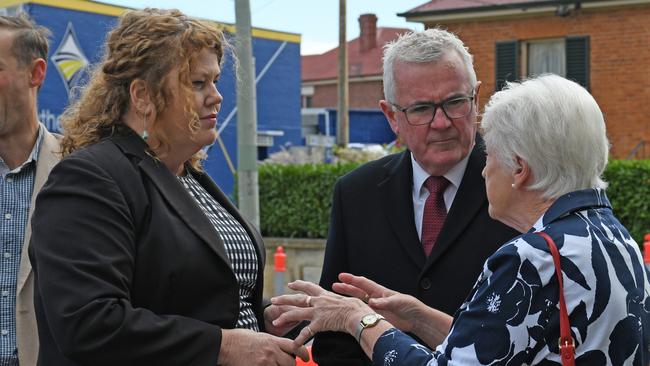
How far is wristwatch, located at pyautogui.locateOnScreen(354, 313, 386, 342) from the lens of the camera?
118 inches

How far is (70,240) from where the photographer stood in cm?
275

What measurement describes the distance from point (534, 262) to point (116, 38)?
155 centimetres

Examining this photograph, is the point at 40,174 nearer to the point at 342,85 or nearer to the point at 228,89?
the point at 228,89

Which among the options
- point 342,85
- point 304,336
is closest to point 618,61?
point 342,85

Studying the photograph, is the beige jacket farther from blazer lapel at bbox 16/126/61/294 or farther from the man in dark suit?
the man in dark suit

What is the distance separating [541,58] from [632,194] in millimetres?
10541

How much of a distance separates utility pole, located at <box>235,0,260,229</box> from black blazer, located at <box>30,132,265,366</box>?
24.3 ft

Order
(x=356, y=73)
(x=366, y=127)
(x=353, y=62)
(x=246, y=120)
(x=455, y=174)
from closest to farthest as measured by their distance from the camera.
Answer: (x=455, y=174), (x=246, y=120), (x=366, y=127), (x=356, y=73), (x=353, y=62)

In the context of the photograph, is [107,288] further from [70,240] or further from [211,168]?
[211,168]

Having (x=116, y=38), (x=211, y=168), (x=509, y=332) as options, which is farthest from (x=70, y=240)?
(x=211, y=168)

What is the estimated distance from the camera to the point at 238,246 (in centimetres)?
328

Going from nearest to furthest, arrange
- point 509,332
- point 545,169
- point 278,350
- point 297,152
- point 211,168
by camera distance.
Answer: point 509,332 < point 545,169 < point 278,350 < point 297,152 < point 211,168

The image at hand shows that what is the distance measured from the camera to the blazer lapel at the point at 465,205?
3512 mm

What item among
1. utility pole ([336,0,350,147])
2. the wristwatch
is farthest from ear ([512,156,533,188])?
utility pole ([336,0,350,147])
